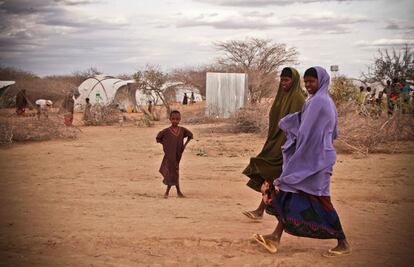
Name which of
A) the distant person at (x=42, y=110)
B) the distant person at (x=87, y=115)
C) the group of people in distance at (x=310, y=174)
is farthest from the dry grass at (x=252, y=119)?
the group of people in distance at (x=310, y=174)

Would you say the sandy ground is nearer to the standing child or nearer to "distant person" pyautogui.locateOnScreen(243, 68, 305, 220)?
the standing child

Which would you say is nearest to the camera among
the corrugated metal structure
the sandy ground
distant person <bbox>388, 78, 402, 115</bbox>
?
the sandy ground

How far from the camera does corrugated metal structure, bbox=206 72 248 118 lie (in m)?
21.3

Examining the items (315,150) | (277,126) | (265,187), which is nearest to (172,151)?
(277,126)

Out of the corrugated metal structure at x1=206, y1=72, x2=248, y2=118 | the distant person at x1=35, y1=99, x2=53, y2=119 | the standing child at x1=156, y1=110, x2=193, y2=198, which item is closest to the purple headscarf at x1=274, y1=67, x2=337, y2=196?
the standing child at x1=156, y1=110, x2=193, y2=198

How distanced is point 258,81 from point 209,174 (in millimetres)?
15368

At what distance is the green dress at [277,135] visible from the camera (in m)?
4.48

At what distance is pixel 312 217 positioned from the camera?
148 inches

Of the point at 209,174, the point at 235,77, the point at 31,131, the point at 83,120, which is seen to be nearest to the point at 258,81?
the point at 235,77

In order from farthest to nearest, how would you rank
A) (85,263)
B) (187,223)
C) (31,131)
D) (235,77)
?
(235,77) → (31,131) → (187,223) → (85,263)

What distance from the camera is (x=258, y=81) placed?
23.2 metres

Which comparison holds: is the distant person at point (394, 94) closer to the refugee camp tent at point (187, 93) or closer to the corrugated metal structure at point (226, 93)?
the corrugated metal structure at point (226, 93)

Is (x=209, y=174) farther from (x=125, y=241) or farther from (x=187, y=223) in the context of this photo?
(x=125, y=241)

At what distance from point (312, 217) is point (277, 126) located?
108 centimetres
